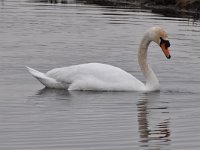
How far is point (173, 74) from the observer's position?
18031mm

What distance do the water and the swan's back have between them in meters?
0.22

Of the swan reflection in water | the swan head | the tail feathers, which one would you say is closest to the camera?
the swan reflection in water

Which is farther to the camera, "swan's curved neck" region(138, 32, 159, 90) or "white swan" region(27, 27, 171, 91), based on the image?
"swan's curved neck" region(138, 32, 159, 90)

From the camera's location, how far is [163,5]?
40562mm

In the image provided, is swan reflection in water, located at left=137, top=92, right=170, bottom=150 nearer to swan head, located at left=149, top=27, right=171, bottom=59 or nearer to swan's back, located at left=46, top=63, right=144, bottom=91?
swan's back, located at left=46, top=63, right=144, bottom=91

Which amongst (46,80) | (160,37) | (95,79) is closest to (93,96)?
(95,79)

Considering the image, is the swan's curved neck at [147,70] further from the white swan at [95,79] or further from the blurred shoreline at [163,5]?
the blurred shoreline at [163,5]

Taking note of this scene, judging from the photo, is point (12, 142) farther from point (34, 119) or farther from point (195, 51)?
point (195, 51)

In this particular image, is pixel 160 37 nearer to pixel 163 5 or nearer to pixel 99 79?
pixel 99 79

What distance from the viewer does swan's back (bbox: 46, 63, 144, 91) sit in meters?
15.7

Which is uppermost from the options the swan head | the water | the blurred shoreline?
the swan head

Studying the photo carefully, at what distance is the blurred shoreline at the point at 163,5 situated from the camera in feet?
121

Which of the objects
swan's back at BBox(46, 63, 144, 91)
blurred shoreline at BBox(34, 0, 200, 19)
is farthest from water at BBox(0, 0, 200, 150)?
blurred shoreline at BBox(34, 0, 200, 19)

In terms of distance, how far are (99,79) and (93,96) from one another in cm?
66
